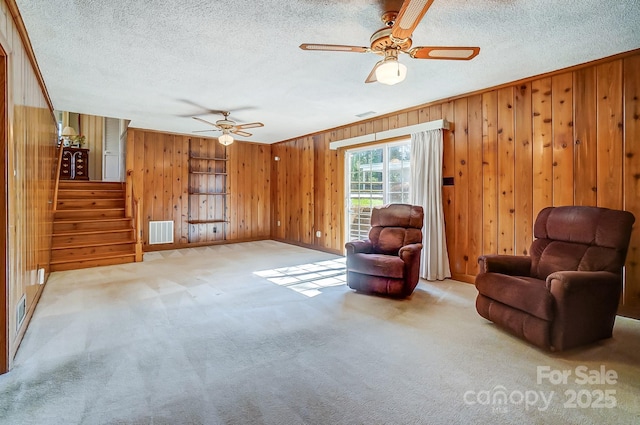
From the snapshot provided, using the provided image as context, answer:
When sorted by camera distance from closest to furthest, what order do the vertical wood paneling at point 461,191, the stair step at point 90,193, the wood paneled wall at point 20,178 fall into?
the wood paneled wall at point 20,178
the vertical wood paneling at point 461,191
the stair step at point 90,193

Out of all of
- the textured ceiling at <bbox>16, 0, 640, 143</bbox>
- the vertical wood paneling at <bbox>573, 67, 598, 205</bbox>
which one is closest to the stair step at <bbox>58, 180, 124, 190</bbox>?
the textured ceiling at <bbox>16, 0, 640, 143</bbox>

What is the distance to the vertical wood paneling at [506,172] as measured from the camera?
3717 millimetres

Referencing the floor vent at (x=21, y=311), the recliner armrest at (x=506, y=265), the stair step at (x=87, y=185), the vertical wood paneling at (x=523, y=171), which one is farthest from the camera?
the stair step at (x=87, y=185)

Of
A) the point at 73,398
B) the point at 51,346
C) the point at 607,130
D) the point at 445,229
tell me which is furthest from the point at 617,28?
the point at 51,346

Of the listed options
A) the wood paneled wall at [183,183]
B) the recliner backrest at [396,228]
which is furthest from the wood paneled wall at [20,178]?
the recliner backrest at [396,228]

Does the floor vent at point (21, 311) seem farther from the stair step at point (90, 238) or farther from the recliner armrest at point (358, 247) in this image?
the recliner armrest at point (358, 247)

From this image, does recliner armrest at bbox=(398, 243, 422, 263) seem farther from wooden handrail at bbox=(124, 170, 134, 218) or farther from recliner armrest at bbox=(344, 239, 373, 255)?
wooden handrail at bbox=(124, 170, 134, 218)

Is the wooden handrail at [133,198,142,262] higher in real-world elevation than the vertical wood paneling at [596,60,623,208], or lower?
lower

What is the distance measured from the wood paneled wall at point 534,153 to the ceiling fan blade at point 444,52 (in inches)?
73.1

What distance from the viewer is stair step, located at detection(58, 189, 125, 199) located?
5.81 m

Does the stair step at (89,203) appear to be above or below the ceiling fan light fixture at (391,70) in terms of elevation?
below

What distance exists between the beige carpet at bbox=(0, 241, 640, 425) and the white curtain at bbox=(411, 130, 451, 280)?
2.53 ft

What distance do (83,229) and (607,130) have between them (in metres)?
7.50

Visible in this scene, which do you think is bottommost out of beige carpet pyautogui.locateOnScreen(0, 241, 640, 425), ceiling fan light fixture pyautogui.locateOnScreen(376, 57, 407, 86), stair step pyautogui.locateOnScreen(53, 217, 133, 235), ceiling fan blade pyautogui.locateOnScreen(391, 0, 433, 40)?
beige carpet pyautogui.locateOnScreen(0, 241, 640, 425)
